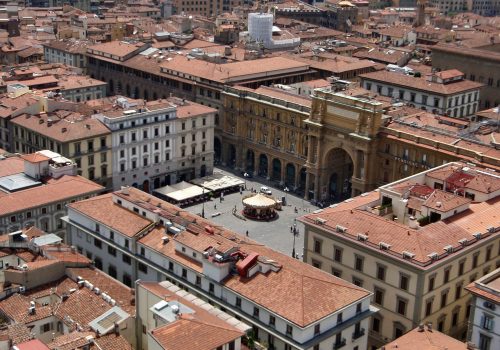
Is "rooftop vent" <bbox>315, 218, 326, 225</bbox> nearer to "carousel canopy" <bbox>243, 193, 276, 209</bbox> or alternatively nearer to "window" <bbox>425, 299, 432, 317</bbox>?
"window" <bbox>425, 299, 432, 317</bbox>

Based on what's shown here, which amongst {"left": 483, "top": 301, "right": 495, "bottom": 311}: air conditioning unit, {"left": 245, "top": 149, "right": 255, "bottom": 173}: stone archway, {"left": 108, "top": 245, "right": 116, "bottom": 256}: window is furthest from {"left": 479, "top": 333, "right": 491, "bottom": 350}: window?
{"left": 245, "top": 149, "right": 255, "bottom": 173}: stone archway

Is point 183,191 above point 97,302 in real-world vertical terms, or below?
below

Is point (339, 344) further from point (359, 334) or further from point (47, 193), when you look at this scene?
point (47, 193)

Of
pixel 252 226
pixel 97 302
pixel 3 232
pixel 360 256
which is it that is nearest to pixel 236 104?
pixel 252 226

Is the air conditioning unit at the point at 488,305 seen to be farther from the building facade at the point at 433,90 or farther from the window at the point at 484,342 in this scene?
the building facade at the point at 433,90

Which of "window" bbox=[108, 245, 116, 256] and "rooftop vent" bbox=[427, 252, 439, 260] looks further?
"window" bbox=[108, 245, 116, 256]

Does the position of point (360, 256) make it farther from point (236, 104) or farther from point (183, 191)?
point (236, 104)

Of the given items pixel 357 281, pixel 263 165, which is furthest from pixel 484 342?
pixel 263 165
